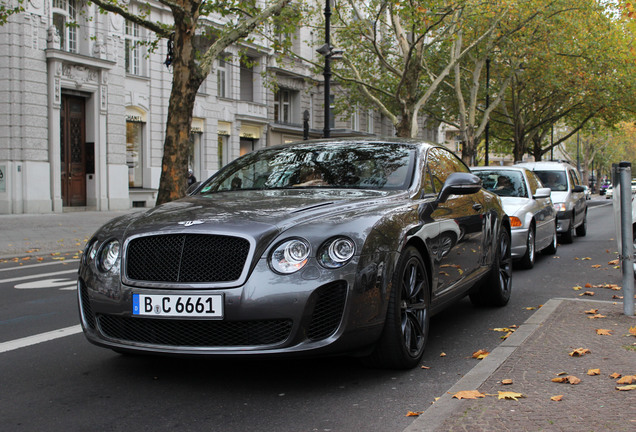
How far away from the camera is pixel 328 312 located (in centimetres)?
389

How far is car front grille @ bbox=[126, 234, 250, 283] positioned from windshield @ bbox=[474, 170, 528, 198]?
24.8 ft

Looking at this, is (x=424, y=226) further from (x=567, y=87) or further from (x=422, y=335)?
(x=567, y=87)

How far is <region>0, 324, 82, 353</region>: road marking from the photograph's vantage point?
532cm

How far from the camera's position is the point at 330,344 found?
388cm

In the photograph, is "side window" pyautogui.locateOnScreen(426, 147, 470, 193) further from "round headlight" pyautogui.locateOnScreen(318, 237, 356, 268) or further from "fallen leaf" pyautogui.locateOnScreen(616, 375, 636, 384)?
"fallen leaf" pyautogui.locateOnScreen(616, 375, 636, 384)

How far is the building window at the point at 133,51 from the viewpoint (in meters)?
28.0

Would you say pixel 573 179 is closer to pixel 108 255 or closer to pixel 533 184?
pixel 533 184

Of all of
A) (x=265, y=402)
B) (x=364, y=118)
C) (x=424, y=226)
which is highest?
(x=364, y=118)

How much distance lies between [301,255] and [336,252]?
20 cm

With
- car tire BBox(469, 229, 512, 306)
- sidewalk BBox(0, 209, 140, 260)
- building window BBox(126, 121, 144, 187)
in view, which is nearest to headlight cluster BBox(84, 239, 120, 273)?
car tire BBox(469, 229, 512, 306)

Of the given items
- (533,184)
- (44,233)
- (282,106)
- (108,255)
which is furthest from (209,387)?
(282,106)

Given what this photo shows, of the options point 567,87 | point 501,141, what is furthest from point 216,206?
point 501,141

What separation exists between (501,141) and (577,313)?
50482 mm

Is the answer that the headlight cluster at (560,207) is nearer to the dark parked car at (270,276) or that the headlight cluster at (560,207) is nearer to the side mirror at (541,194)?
the side mirror at (541,194)
